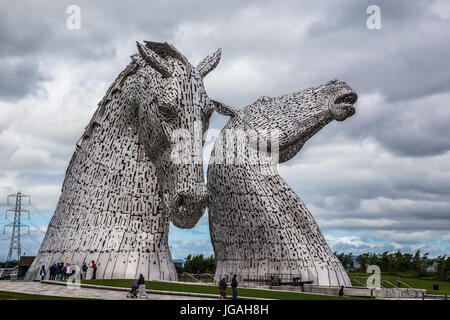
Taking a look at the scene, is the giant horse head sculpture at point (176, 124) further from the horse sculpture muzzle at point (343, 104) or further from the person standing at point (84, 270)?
the horse sculpture muzzle at point (343, 104)

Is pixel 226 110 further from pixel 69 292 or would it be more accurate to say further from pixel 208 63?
pixel 69 292

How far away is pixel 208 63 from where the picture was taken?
10.8 m

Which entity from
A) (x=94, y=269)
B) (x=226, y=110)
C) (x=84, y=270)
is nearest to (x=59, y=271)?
(x=84, y=270)

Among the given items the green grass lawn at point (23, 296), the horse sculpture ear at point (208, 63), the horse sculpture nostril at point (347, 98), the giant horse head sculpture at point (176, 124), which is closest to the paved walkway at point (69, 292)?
the green grass lawn at point (23, 296)

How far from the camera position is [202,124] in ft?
31.8

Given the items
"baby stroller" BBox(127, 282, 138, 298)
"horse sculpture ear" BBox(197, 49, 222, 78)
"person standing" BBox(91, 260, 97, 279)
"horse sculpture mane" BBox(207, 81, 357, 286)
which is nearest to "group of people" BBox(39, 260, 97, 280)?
"person standing" BBox(91, 260, 97, 279)

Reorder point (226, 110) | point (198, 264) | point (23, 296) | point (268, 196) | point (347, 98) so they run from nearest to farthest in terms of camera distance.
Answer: point (23, 296) → point (268, 196) → point (347, 98) → point (226, 110) → point (198, 264)

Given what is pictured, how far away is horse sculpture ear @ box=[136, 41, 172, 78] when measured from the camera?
31.7ft

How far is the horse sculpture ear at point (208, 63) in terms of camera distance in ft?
34.6

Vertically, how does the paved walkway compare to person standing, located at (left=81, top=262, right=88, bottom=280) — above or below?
below

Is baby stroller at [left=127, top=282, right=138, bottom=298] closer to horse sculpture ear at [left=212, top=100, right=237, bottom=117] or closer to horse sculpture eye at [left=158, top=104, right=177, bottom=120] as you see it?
horse sculpture eye at [left=158, top=104, right=177, bottom=120]

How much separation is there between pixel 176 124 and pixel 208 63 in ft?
6.80

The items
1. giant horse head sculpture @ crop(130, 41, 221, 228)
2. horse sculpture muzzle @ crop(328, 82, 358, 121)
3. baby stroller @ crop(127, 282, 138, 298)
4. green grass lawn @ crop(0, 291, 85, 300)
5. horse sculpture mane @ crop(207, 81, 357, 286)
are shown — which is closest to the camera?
green grass lawn @ crop(0, 291, 85, 300)
